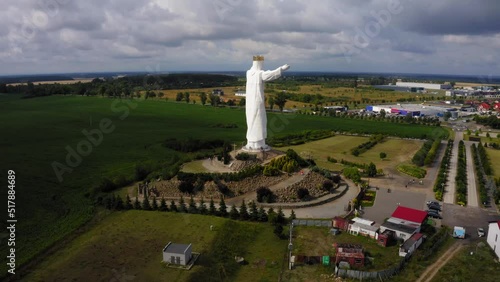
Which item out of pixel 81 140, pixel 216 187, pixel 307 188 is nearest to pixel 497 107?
pixel 307 188

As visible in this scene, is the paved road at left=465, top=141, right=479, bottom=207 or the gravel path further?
the paved road at left=465, top=141, right=479, bottom=207

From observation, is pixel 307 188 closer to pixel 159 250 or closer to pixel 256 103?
pixel 256 103

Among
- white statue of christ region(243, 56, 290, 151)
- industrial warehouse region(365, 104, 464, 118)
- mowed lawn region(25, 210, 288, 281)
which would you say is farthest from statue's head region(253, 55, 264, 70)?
industrial warehouse region(365, 104, 464, 118)

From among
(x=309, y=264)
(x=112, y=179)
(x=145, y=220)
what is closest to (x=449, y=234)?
(x=309, y=264)

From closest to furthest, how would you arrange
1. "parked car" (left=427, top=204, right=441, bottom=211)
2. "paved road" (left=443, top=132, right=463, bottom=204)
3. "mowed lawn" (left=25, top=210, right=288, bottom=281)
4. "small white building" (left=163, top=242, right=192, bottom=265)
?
"mowed lawn" (left=25, top=210, right=288, bottom=281), "small white building" (left=163, top=242, right=192, bottom=265), "parked car" (left=427, top=204, right=441, bottom=211), "paved road" (left=443, top=132, right=463, bottom=204)

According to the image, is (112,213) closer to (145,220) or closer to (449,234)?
(145,220)

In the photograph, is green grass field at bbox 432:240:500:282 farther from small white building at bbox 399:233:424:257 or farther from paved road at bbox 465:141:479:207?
paved road at bbox 465:141:479:207

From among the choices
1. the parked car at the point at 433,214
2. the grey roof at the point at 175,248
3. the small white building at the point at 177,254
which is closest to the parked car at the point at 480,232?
the parked car at the point at 433,214
